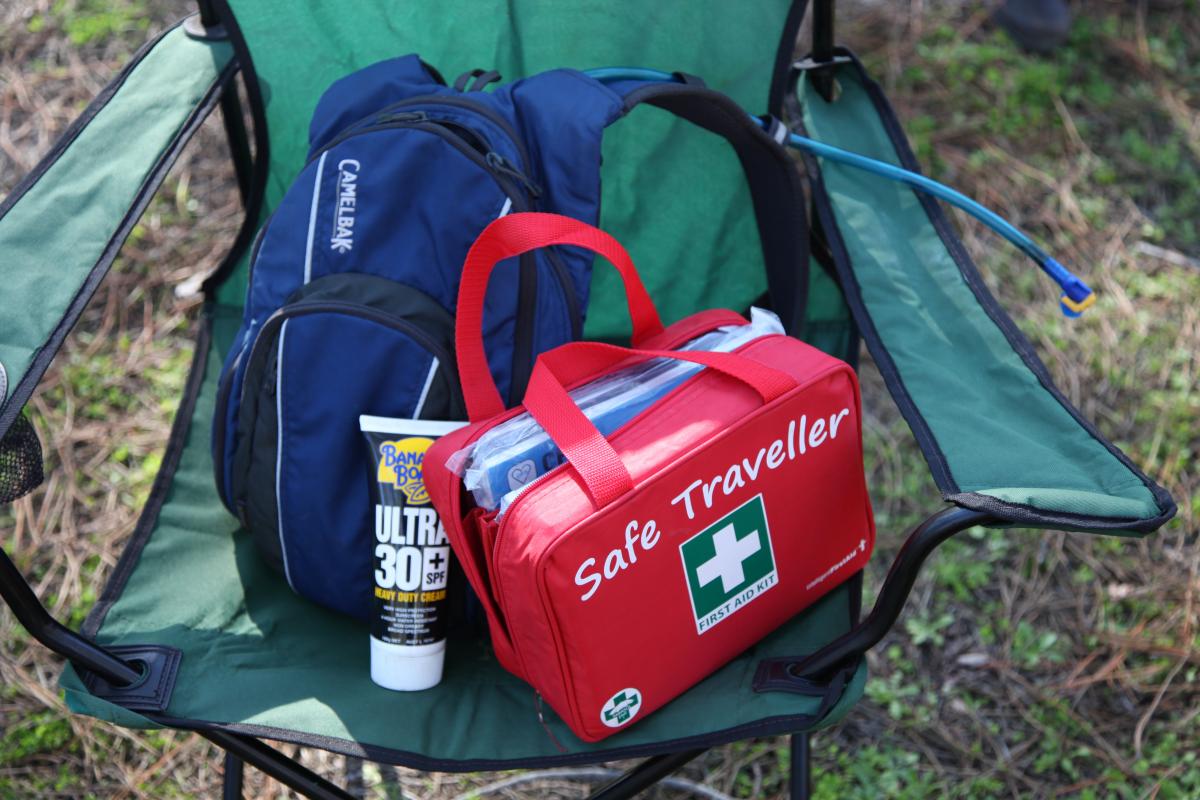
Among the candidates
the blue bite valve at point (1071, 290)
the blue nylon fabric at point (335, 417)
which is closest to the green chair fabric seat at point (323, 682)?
the blue nylon fabric at point (335, 417)

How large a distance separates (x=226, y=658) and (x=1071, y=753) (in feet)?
3.86

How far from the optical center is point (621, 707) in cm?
114

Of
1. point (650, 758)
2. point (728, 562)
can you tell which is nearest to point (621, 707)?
point (650, 758)

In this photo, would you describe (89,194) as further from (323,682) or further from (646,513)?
(646,513)

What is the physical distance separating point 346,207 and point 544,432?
1.17 ft

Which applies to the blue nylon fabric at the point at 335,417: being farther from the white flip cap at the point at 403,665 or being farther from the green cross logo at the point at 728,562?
the green cross logo at the point at 728,562

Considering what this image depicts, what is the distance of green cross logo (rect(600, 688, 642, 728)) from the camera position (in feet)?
3.71

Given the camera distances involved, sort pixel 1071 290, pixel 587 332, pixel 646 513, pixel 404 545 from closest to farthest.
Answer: pixel 646 513, pixel 404 545, pixel 1071 290, pixel 587 332

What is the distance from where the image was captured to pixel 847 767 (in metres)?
1.64

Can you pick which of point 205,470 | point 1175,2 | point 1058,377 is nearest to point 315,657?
point 205,470

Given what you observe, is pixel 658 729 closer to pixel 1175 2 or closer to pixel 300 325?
pixel 300 325

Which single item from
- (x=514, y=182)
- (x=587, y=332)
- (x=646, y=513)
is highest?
(x=514, y=182)

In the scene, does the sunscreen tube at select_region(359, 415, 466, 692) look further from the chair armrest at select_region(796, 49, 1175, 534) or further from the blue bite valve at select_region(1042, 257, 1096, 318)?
the blue bite valve at select_region(1042, 257, 1096, 318)

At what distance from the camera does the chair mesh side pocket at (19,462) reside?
110cm
